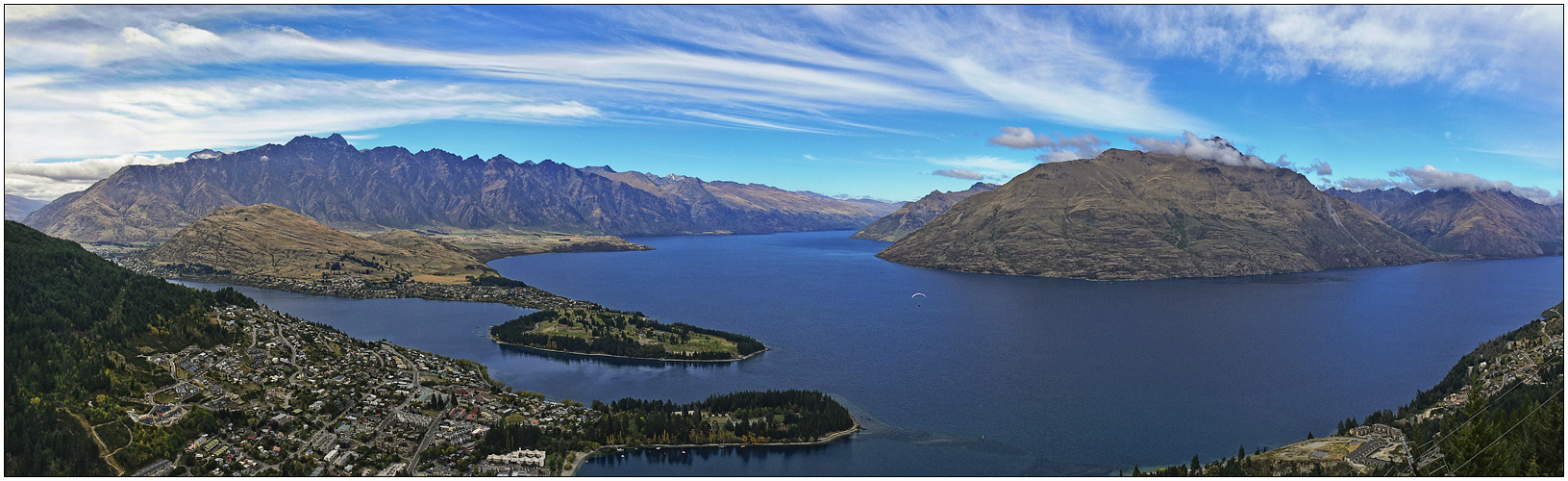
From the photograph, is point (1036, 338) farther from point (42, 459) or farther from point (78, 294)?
point (78, 294)

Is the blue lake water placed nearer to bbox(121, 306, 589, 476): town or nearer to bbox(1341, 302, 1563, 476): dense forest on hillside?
bbox(1341, 302, 1563, 476): dense forest on hillside

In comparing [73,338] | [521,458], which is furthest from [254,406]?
[521,458]

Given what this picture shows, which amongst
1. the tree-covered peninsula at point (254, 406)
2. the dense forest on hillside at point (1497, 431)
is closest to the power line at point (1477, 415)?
the dense forest on hillside at point (1497, 431)

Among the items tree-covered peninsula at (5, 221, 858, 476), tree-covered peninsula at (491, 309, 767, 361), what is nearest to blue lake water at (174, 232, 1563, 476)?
tree-covered peninsula at (491, 309, 767, 361)

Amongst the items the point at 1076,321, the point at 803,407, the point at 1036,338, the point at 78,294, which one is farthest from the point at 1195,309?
the point at 78,294

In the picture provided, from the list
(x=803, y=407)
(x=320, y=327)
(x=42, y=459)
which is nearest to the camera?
(x=42, y=459)

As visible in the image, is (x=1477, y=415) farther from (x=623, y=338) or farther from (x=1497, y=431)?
(x=623, y=338)
